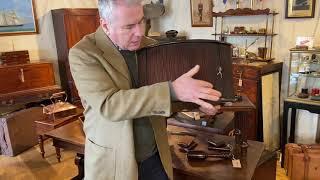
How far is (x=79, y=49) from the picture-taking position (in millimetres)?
1000

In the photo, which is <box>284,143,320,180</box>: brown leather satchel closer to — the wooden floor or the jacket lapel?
A: the wooden floor

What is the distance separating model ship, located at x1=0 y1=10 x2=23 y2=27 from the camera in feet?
13.3

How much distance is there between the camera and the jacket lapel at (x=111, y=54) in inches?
40.8

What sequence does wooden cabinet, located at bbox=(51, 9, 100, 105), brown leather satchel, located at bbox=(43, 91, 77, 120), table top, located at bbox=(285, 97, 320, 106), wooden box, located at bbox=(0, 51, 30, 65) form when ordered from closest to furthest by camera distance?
table top, located at bbox=(285, 97, 320, 106), brown leather satchel, located at bbox=(43, 91, 77, 120), wooden box, located at bbox=(0, 51, 30, 65), wooden cabinet, located at bbox=(51, 9, 100, 105)

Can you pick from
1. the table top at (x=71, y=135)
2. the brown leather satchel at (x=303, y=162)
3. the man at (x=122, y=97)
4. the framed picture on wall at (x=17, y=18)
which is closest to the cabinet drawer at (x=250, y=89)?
the brown leather satchel at (x=303, y=162)

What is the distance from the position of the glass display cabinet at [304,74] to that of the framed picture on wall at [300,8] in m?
0.42

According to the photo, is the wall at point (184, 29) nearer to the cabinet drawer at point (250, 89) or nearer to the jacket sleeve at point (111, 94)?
the cabinet drawer at point (250, 89)

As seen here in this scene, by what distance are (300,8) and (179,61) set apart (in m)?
2.65

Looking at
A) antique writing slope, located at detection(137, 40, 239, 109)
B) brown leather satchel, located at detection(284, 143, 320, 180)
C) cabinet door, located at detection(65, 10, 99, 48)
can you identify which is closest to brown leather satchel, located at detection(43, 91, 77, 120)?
cabinet door, located at detection(65, 10, 99, 48)

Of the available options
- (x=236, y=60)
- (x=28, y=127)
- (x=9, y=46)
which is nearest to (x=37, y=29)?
(x=9, y=46)

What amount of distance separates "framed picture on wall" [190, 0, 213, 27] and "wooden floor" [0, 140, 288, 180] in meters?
2.10

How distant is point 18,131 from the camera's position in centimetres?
365

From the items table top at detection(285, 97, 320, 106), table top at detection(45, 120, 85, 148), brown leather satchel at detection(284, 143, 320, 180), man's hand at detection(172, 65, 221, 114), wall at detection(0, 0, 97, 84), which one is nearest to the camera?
man's hand at detection(172, 65, 221, 114)

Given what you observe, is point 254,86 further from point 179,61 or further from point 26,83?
point 26,83
